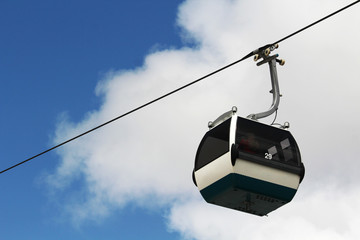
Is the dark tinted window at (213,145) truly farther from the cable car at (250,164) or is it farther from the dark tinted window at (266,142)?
the dark tinted window at (266,142)

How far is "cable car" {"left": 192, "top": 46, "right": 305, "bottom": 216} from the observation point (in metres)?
10.1

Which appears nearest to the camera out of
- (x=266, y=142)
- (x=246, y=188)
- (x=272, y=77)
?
(x=246, y=188)

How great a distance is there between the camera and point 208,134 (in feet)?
36.6

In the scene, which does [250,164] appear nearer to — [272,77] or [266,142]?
[266,142]

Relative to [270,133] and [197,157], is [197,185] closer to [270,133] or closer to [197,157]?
[197,157]

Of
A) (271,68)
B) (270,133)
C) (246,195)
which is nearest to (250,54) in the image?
(271,68)

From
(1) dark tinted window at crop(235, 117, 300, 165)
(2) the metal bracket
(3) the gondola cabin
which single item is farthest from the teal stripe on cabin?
(2) the metal bracket

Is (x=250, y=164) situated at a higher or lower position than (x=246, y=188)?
higher

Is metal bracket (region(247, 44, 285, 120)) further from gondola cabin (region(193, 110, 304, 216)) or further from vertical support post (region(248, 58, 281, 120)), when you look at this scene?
gondola cabin (region(193, 110, 304, 216))

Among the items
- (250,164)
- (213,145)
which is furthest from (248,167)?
(213,145)

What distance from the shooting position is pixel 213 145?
10.8 meters

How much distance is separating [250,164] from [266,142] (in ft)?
2.10

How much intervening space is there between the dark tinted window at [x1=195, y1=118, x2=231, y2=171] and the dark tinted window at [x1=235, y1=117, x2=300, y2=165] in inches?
9.2

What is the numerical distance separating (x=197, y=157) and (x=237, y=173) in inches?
50.6
